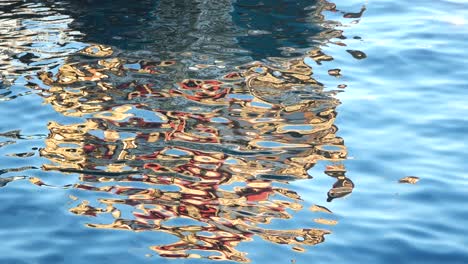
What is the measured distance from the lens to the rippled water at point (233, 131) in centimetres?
649

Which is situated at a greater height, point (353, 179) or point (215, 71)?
point (215, 71)

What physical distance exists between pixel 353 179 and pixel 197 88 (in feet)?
8.10

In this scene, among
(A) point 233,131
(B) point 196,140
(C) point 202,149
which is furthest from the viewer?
(A) point 233,131

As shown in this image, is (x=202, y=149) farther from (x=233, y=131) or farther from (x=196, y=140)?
(x=233, y=131)

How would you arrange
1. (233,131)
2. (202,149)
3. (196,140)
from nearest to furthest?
(202,149) → (196,140) → (233,131)

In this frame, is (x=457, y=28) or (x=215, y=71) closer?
(x=215, y=71)

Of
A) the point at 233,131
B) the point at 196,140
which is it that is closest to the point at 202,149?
the point at 196,140

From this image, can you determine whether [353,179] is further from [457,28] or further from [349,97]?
[457,28]

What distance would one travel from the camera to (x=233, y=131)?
27.1ft

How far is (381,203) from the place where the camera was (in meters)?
6.97

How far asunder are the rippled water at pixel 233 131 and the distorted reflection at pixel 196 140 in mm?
20

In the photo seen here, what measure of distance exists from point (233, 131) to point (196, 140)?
42 centimetres

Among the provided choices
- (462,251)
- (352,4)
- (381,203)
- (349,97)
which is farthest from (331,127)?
(352,4)

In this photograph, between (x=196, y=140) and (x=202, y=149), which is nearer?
(x=202, y=149)
